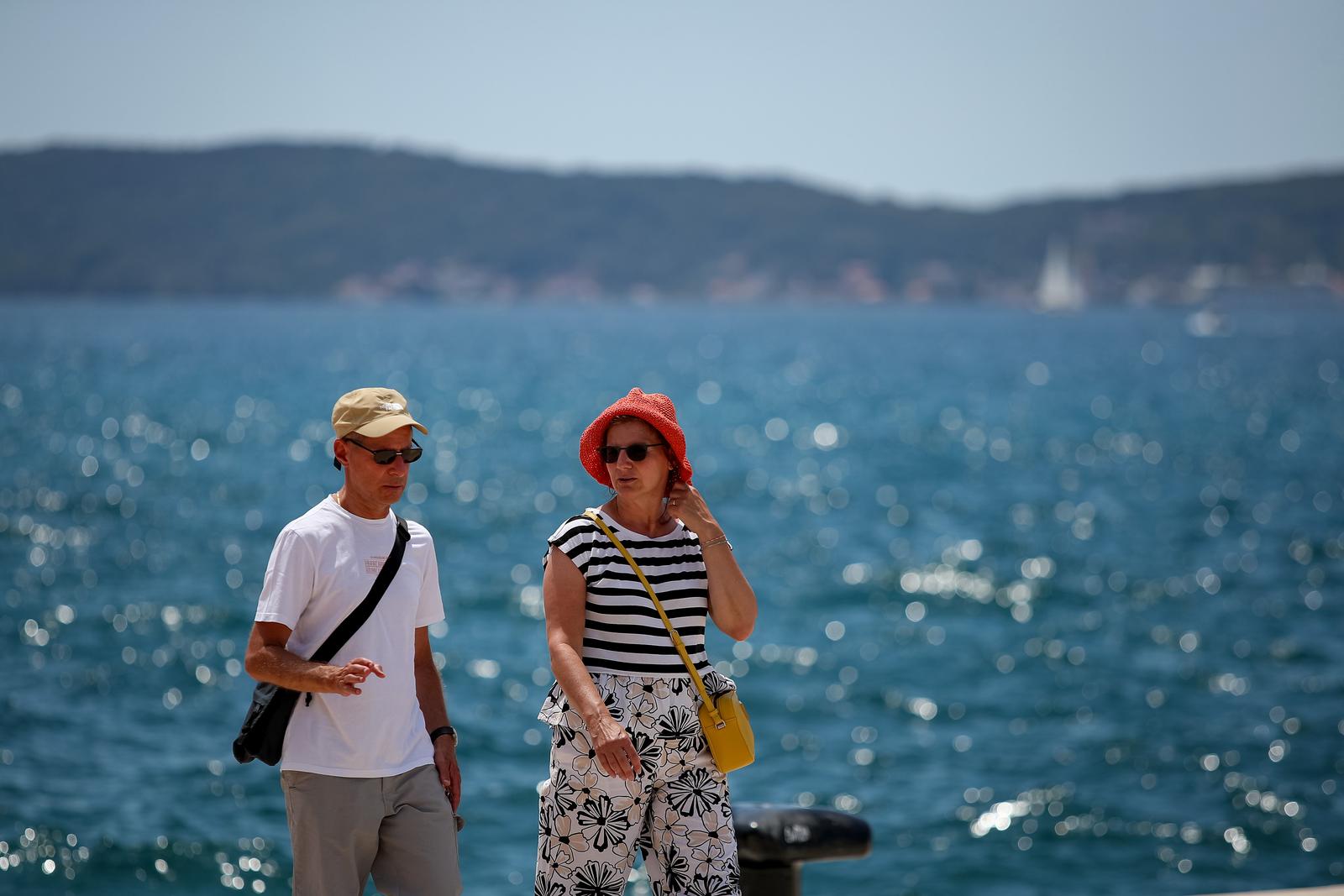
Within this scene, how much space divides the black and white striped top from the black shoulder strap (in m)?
0.45

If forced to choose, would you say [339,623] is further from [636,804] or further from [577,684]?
[636,804]

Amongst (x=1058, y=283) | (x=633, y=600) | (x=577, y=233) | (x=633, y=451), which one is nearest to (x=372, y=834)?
(x=633, y=600)

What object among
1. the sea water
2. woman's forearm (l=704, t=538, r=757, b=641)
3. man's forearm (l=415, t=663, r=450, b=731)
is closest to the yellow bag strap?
woman's forearm (l=704, t=538, r=757, b=641)

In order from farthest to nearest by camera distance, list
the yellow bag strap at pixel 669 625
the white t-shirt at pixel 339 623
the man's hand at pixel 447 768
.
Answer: the man's hand at pixel 447 768, the yellow bag strap at pixel 669 625, the white t-shirt at pixel 339 623

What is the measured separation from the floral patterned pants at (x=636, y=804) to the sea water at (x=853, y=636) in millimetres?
7760

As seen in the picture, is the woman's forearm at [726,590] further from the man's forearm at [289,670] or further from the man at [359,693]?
the man's forearm at [289,670]

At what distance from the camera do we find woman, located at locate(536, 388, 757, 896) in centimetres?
398

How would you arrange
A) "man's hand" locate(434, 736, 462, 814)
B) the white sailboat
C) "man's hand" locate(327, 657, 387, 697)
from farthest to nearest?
1. the white sailboat
2. "man's hand" locate(434, 736, 462, 814)
3. "man's hand" locate(327, 657, 387, 697)

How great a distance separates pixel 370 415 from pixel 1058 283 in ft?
616

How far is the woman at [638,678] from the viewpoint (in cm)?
398

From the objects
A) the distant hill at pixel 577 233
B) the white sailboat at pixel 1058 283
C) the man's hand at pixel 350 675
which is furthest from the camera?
the white sailboat at pixel 1058 283

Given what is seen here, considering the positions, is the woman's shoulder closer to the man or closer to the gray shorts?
the man

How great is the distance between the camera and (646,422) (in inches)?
162

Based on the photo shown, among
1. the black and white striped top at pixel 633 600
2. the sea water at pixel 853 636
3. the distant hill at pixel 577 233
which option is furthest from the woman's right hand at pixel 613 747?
the distant hill at pixel 577 233
